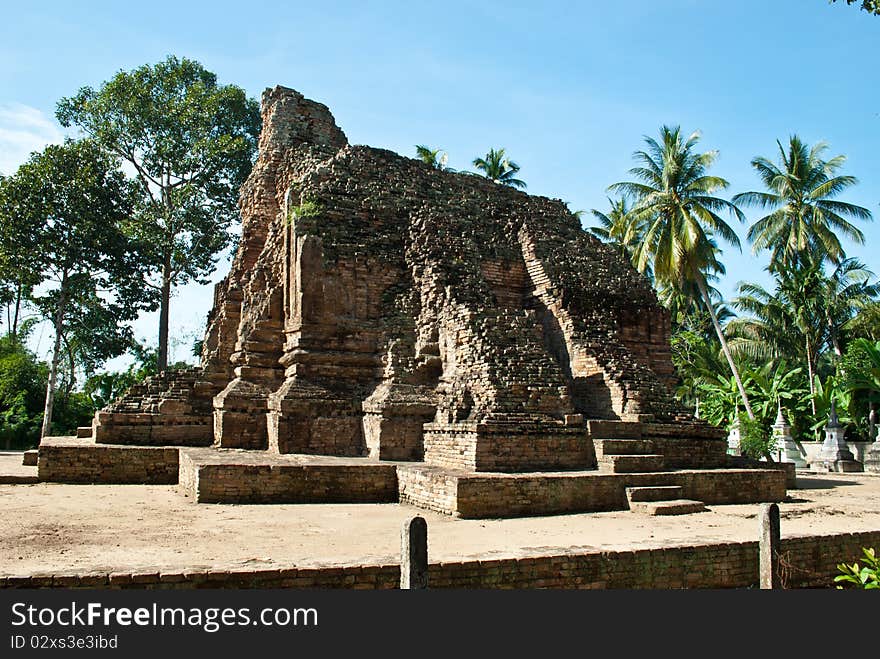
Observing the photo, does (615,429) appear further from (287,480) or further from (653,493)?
(287,480)

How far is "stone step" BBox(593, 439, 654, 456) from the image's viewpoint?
36.7 ft

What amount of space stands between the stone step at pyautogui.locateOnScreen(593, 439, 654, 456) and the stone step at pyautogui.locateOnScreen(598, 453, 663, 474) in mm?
179

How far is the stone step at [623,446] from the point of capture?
11.2 m

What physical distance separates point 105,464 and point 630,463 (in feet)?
28.5

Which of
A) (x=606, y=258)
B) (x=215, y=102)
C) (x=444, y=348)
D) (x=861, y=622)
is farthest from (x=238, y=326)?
(x=215, y=102)

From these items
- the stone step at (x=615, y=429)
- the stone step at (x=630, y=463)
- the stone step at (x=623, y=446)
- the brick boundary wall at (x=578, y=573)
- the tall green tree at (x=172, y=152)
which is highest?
the tall green tree at (x=172, y=152)

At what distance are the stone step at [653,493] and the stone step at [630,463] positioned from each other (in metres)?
0.44

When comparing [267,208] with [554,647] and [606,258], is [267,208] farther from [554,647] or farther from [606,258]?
[554,647]

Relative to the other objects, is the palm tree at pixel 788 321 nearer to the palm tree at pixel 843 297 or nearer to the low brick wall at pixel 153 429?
the palm tree at pixel 843 297

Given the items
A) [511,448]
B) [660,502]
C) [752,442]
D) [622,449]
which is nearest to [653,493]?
[660,502]

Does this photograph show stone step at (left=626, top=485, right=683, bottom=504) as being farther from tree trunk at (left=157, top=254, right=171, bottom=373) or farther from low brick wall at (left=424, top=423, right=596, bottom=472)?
tree trunk at (left=157, top=254, right=171, bottom=373)

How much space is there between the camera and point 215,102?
97.2 feet

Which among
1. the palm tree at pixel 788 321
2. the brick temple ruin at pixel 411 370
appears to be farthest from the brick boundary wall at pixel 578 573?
the palm tree at pixel 788 321

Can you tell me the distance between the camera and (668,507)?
9969mm
